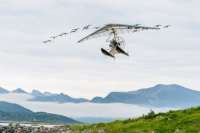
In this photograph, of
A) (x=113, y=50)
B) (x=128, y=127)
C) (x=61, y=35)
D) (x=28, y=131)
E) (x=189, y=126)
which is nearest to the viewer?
(x=61, y=35)

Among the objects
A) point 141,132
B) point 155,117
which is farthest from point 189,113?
point 141,132

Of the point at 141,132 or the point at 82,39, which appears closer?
the point at 82,39

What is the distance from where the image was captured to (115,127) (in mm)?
74750

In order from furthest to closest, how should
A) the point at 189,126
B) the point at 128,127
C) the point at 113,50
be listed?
the point at 128,127
the point at 189,126
the point at 113,50

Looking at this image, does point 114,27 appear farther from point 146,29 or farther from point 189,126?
point 189,126

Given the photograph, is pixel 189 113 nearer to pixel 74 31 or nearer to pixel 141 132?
pixel 141 132

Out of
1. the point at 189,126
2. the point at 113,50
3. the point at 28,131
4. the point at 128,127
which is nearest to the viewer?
the point at 113,50

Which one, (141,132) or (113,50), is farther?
(141,132)

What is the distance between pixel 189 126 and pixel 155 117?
1179cm

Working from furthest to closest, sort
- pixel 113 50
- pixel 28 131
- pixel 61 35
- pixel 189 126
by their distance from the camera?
pixel 28 131 → pixel 189 126 → pixel 113 50 → pixel 61 35

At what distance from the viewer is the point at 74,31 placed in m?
29.6

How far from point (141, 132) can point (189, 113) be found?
9681 mm

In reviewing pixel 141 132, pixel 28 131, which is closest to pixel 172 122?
pixel 141 132

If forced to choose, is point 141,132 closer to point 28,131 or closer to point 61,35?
point 28,131
